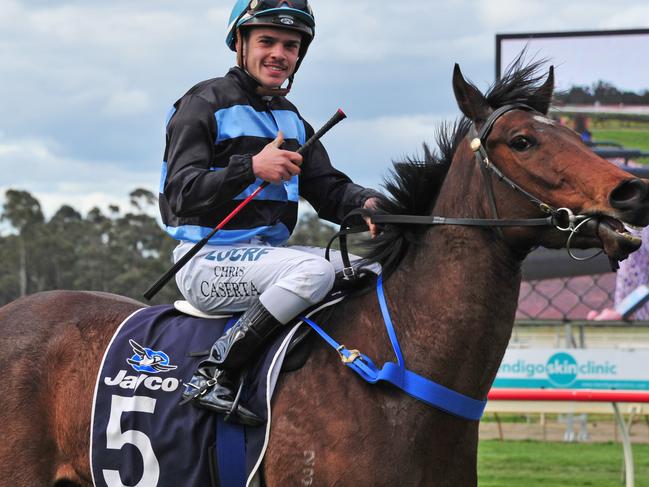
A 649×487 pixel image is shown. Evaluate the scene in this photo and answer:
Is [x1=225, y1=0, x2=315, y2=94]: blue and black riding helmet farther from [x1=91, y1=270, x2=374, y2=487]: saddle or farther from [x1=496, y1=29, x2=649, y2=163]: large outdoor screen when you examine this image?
[x1=496, y1=29, x2=649, y2=163]: large outdoor screen

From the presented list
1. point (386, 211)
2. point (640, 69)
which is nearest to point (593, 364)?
point (640, 69)

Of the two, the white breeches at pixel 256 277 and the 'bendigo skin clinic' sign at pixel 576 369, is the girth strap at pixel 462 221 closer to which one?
the white breeches at pixel 256 277

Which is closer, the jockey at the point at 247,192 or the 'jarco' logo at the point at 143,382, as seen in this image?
the jockey at the point at 247,192

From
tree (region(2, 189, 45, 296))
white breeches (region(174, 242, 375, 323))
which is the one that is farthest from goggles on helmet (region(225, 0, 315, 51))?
tree (region(2, 189, 45, 296))

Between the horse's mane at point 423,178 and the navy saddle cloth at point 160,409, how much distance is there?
498 mm

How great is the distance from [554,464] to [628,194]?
6.97 m

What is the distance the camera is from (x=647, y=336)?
16172mm

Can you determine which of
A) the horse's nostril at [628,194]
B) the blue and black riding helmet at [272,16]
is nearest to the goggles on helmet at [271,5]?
the blue and black riding helmet at [272,16]

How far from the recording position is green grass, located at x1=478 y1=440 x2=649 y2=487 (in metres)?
8.66

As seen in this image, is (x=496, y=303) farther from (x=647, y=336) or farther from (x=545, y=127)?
(x=647, y=336)

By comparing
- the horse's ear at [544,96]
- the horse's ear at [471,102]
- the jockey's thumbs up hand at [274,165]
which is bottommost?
the jockey's thumbs up hand at [274,165]

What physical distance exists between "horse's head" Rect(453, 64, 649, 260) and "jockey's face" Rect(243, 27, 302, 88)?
34.0 inches

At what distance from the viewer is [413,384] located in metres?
3.51

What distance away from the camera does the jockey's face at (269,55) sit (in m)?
4.16
